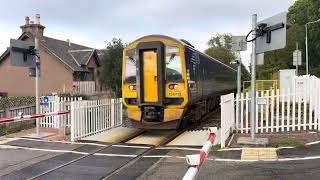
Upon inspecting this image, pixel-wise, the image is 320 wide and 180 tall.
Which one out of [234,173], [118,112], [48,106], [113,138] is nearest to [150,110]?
[113,138]

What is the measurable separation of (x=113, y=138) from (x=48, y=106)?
389cm

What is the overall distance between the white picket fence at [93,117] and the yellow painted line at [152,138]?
58.1 inches

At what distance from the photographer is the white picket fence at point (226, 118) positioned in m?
11.0

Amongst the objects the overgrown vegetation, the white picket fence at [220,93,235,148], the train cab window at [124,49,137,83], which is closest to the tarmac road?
the overgrown vegetation

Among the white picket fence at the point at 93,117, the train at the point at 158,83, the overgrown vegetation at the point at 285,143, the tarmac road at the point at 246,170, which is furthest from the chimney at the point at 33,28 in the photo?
the tarmac road at the point at 246,170

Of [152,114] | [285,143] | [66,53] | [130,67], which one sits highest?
[66,53]

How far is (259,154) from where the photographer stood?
389 inches

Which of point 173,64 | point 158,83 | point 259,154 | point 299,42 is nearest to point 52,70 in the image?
point 173,64

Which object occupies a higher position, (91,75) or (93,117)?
(91,75)

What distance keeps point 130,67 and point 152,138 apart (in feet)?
8.26

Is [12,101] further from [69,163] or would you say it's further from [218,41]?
[218,41]

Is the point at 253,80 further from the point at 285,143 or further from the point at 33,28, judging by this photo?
the point at 33,28

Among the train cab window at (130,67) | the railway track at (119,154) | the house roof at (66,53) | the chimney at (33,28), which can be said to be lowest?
the railway track at (119,154)

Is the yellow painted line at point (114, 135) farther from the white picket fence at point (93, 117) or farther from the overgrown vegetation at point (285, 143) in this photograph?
the overgrown vegetation at point (285, 143)
